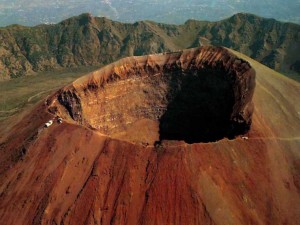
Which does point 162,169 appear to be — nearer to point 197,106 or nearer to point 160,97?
point 197,106

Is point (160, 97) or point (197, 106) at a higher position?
point (197, 106)

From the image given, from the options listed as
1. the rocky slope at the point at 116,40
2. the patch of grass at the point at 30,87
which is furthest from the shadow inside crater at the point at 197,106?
the rocky slope at the point at 116,40

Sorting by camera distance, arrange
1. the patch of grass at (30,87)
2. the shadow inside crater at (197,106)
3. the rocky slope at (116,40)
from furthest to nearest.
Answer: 1. the rocky slope at (116,40)
2. the patch of grass at (30,87)
3. the shadow inside crater at (197,106)

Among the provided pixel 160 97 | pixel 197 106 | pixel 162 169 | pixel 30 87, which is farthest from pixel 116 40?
pixel 162 169

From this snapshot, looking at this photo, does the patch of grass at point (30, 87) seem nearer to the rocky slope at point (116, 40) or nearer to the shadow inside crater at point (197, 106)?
the rocky slope at point (116, 40)

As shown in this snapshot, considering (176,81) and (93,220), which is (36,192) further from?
(176,81)

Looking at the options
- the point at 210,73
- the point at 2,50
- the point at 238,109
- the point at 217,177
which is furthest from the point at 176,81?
the point at 2,50
